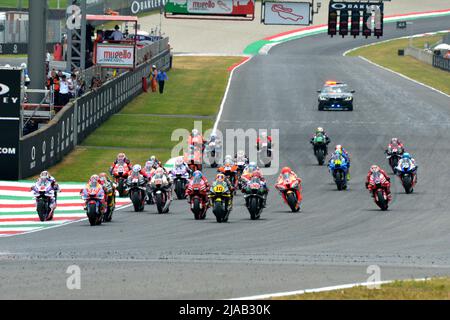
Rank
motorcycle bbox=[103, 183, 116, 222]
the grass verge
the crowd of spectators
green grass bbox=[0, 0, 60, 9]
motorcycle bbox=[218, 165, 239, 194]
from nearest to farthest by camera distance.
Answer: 1. motorcycle bbox=[103, 183, 116, 222]
2. motorcycle bbox=[218, 165, 239, 194]
3. the grass verge
4. the crowd of spectators
5. green grass bbox=[0, 0, 60, 9]

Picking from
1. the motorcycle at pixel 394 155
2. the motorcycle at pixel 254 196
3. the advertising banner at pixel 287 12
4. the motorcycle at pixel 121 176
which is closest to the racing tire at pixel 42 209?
the motorcycle at pixel 254 196

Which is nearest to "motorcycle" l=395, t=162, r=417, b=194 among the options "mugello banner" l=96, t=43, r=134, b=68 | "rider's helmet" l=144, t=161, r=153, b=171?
"rider's helmet" l=144, t=161, r=153, b=171

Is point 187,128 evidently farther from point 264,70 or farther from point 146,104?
point 264,70

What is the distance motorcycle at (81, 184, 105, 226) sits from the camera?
86.1 feet

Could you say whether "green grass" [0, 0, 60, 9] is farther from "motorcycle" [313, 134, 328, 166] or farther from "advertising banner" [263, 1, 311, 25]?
"motorcycle" [313, 134, 328, 166]

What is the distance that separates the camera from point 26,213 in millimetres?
28531

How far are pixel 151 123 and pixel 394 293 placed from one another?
38.0m

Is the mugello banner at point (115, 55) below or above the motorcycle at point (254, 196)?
above

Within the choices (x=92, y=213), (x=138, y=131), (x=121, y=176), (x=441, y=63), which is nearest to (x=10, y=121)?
(x=121, y=176)

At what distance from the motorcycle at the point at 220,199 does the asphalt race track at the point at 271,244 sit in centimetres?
24

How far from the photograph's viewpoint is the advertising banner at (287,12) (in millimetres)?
53094

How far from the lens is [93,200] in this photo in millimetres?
26250

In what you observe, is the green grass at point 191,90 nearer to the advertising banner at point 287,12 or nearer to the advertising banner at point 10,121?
the advertising banner at point 287,12
